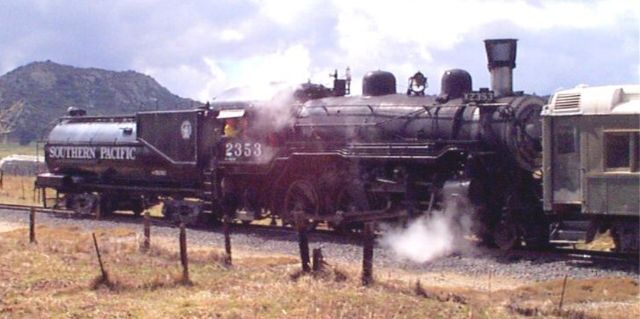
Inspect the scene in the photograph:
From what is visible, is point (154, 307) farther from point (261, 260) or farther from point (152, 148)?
point (152, 148)

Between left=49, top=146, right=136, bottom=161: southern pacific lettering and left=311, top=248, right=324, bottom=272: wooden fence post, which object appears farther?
left=49, top=146, right=136, bottom=161: southern pacific lettering

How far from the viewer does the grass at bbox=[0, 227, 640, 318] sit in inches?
457

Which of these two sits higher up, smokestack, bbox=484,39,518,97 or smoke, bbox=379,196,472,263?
smokestack, bbox=484,39,518,97

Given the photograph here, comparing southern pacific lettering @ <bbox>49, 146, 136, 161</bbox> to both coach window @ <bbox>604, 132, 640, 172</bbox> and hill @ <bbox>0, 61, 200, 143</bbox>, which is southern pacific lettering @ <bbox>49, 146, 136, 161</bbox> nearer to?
coach window @ <bbox>604, 132, 640, 172</bbox>

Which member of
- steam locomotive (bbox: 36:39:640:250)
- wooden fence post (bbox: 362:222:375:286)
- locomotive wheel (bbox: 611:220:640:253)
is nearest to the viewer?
wooden fence post (bbox: 362:222:375:286)

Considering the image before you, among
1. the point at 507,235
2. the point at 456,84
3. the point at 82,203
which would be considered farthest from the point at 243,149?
the point at 82,203

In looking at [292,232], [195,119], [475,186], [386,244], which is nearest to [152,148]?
[195,119]

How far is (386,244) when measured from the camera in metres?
19.4

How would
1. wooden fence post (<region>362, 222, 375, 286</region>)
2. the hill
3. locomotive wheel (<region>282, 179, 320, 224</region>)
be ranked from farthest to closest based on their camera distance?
the hill → locomotive wheel (<region>282, 179, 320, 224</region>) → wooden fence post (<region>362, 222, 375, 286</region>)

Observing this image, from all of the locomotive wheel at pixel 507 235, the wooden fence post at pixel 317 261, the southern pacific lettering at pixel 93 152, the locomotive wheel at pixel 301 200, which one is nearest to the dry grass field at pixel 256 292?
the wooden fence post at pixel 317 261

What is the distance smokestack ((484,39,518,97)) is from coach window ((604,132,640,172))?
4.21 metres

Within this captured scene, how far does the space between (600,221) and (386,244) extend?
16.0ft

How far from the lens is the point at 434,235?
18.9 meters

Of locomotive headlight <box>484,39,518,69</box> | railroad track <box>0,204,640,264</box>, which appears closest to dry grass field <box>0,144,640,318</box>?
railroad track <box>0,204,640,264</box>
